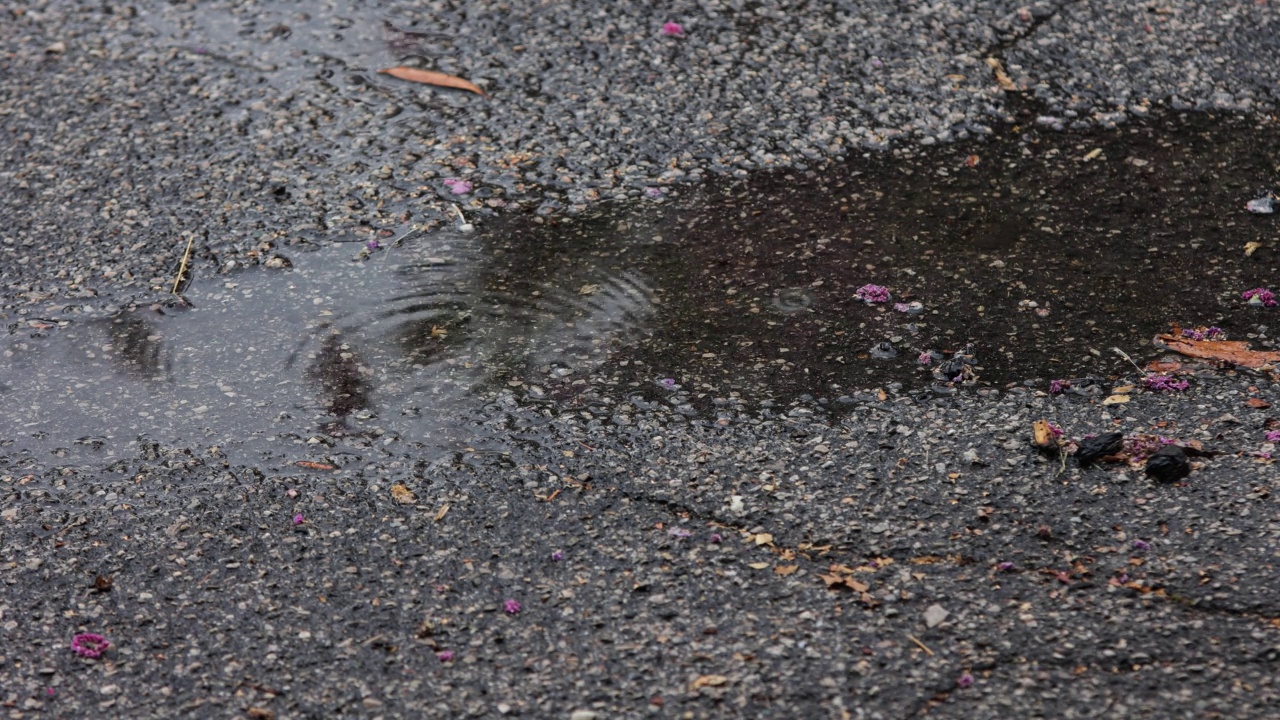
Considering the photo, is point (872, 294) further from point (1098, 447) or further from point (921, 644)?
point (921, 644)

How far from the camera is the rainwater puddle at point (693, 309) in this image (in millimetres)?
3635

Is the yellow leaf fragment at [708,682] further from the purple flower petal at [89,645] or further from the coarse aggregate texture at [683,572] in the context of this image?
the purple flower petal at [89,645]

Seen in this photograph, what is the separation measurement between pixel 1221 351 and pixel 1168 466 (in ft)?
2.40

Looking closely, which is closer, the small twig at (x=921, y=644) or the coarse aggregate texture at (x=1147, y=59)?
the small twig at (x=921, y=644)

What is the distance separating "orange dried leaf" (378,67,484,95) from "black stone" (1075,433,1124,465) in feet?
9.98

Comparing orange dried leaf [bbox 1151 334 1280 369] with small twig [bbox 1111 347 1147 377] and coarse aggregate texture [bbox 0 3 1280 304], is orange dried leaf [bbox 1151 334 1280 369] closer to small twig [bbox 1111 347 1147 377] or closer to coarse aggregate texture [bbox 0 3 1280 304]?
small twig [bbox 1111 347 1147 377]

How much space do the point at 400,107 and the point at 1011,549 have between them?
327 cm

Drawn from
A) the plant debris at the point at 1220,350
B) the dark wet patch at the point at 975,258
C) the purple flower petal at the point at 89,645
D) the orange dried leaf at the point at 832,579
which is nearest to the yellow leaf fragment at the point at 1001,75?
the dark wet patch at the point at 975,258

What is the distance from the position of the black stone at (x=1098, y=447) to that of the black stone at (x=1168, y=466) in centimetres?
10

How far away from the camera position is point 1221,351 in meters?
3.67

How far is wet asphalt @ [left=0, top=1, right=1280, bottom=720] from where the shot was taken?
275 cm

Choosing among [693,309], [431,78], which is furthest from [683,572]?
[431,78]

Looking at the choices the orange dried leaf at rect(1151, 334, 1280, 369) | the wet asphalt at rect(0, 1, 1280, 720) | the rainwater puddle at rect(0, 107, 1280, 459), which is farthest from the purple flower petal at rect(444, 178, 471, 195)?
the orange dried leaf at rect(1151, 334, 1280, 369)

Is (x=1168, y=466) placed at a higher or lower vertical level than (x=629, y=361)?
higher
